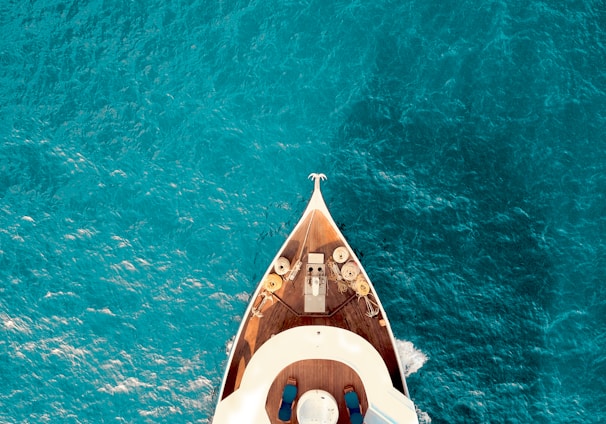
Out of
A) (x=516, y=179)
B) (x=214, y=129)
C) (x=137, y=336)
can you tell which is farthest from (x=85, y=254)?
(x=516, y=179)

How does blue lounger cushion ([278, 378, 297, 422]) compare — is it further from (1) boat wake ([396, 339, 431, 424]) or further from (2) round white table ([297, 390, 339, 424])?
(1) boat wake ([396, 339, 431, 424])

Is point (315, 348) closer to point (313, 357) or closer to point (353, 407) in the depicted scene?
point (313, 357)

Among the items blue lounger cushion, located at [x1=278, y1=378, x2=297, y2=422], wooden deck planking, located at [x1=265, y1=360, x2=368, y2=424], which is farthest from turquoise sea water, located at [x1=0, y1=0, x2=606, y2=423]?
blue lounger cushion, located at [x1=278, y1=378, x2=297, y2=422]

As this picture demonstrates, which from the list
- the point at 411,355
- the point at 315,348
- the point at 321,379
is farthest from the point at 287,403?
the point at 411,355

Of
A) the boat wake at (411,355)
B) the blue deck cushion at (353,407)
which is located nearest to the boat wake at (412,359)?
the boat wake at (411,355)

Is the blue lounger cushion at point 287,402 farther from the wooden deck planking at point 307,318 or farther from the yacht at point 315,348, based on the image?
the wooden deck planking at point 307,318
